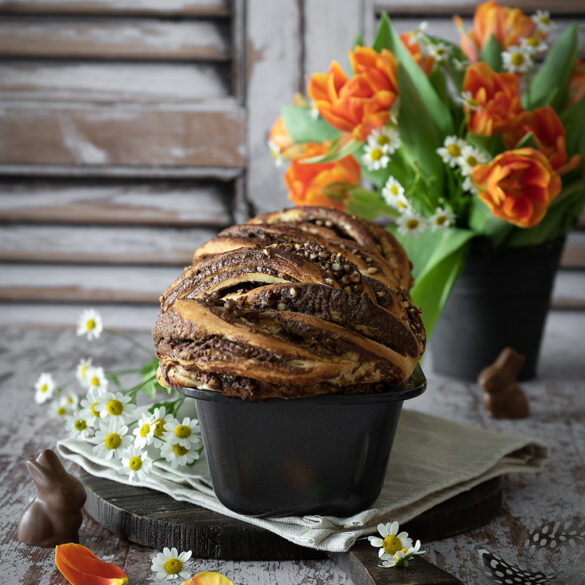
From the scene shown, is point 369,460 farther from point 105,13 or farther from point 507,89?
point 105,13

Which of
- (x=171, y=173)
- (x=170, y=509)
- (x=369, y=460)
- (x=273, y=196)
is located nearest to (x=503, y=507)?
(x=369, y=460)

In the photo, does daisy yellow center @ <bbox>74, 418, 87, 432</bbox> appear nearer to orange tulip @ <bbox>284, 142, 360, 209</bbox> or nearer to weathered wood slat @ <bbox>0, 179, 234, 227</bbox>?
orange tulip @ <bbox>284, 142, 360, 209</bbox>

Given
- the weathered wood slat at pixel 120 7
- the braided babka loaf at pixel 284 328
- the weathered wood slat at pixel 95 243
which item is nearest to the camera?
the braided babka loaf at pixel 284 328

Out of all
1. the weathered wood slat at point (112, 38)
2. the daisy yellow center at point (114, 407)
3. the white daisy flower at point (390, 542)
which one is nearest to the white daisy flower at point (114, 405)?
the daisy yellow center at point (114, 407)

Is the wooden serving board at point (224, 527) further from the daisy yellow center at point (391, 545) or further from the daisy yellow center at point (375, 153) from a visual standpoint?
the daisy yellow center at point (375, 153)

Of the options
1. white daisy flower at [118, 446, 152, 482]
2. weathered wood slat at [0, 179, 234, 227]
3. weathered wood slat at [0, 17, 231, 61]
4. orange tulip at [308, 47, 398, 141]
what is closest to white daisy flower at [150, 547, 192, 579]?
white daisy flower at [118, 446, 152, 482]

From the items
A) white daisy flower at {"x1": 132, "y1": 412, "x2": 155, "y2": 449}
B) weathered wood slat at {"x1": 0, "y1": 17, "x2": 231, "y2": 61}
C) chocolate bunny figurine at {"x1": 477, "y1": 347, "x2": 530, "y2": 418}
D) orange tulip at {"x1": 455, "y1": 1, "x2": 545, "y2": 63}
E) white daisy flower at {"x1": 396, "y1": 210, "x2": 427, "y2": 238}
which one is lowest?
chocolate bunny figurine at {"x1": 477, "y1": 347, "x2": 530, "y2": 418}
